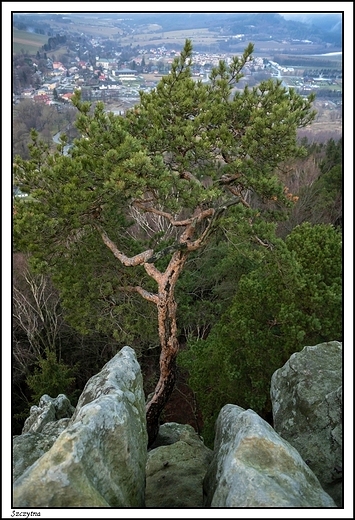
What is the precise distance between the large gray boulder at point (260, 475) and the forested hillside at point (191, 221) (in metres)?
3.78

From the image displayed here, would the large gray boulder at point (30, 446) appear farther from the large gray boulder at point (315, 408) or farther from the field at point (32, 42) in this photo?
the field at point (32, 42)

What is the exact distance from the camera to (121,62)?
15.5 meters

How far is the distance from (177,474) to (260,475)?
3.41 meters

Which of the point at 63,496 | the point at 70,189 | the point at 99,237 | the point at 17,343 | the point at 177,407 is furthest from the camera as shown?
the point at 177,407

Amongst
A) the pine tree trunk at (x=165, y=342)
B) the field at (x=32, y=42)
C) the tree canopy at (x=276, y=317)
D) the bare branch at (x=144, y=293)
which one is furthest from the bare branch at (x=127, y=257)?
the field at (x=32, y=42)

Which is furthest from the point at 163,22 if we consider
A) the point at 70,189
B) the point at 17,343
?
the point at 17,343

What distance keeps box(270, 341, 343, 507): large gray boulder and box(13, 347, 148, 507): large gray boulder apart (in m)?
3.06

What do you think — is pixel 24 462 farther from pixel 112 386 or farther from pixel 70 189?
pixel 70 189

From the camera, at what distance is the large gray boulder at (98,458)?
4.61 m

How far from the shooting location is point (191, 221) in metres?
9.66

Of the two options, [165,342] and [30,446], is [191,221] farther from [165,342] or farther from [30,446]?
[30,446]

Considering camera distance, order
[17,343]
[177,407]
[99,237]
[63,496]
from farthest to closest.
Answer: [177,407], [17,343], [99,237], [63,496]

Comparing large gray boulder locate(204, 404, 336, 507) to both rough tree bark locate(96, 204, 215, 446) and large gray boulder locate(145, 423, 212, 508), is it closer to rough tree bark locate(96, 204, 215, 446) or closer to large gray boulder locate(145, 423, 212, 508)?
large gray boulder locate(145, 423, 212, 508)

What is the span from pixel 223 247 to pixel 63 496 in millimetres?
12334
